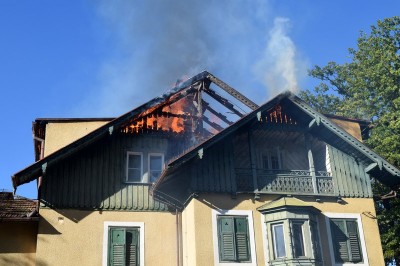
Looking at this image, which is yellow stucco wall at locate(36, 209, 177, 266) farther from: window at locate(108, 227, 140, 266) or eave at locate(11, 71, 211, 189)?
eave at locate(11, 71, 211, 189)

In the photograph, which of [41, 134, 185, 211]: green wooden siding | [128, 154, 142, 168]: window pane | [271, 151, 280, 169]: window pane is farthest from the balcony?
[128, 154, 142, 168]: window pane

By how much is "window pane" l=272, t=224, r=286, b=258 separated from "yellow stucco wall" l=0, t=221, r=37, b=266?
346 inches

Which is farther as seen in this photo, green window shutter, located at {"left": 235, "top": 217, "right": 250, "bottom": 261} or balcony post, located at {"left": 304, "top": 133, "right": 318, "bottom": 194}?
balcony post, located at {"left": 304, "top": 133, "right": 318, "bottom": 194}

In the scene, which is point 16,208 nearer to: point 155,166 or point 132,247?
point 132,247

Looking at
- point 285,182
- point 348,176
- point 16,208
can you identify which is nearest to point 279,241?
point 285,182

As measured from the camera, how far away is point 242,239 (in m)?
17.1

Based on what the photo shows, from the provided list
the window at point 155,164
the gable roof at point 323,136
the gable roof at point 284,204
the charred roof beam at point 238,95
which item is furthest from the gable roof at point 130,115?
the gable roof at point 284,204

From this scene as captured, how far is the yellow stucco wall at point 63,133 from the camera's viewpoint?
754 inches

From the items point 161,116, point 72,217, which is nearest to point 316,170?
point 161,116

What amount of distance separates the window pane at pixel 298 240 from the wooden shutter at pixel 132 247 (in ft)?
19.0

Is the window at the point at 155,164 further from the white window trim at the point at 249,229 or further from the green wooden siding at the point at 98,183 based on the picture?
the white window trim at the point at 249,229

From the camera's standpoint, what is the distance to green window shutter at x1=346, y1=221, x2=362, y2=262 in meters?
17.8

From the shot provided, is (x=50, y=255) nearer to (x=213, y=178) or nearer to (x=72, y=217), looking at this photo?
(x=72, y=217)

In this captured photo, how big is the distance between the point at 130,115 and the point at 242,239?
21.5ft
